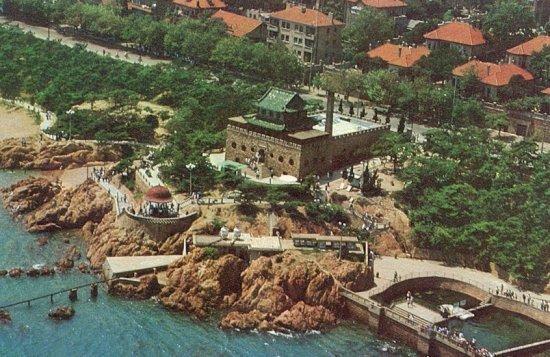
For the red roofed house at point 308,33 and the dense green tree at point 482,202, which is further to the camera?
the red roofed house at point 308,33

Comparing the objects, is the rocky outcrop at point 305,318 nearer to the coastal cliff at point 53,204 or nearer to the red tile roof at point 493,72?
the coastal cliff at point 53,204

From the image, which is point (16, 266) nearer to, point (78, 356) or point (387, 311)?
point (78, 356)

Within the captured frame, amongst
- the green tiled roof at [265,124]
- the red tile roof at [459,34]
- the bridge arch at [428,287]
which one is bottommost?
the bridge arch at [428,287]

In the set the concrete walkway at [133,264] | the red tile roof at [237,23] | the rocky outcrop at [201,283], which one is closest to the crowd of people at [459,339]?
the rocky outcrop at [201,283]

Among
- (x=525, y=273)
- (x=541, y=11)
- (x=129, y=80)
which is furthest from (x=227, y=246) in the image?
(x=541, y=11)

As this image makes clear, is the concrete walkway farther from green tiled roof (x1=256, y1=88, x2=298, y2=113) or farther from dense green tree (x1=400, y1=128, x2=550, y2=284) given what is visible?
dense green tree (x1=400, y1=128, x2=550, y2=284)
